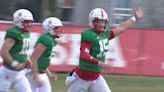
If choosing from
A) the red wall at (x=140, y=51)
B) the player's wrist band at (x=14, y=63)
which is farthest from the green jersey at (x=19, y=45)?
the red wall at (x=140, y=51)

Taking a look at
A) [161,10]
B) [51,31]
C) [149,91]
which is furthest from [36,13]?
[51,31]

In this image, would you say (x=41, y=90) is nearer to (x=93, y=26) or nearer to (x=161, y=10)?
(x=93, y=26)

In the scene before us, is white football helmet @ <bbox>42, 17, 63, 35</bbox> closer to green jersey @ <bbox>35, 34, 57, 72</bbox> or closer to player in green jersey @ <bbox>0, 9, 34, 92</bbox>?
green jersey @ <bbox>35, 34, 57, 72</bbox>

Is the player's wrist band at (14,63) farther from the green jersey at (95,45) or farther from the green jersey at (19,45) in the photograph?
the green jersey at (95,45)

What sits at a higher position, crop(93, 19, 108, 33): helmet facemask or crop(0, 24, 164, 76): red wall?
crop(93, 19, 108, 33): helmet facemask

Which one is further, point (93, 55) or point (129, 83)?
point (129, 83)

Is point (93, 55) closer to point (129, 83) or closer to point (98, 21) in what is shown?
point (98, 21)

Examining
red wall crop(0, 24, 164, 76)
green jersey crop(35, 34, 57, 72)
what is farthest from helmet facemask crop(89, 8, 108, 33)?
red wall crop(0, 24, 164, 76)

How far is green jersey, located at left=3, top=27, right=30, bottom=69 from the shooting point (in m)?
10.3

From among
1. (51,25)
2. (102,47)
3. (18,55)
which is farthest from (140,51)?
(18,55)

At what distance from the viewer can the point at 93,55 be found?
→ 10.3 meters

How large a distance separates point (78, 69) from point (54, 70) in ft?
26.3

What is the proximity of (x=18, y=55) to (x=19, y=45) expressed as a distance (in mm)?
157

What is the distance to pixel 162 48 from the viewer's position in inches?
744
